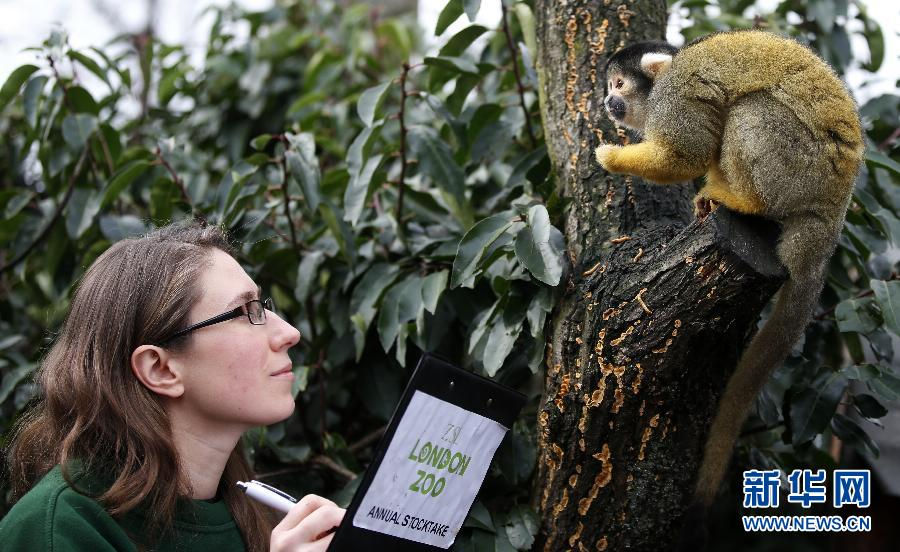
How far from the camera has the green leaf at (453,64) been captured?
2.08 meters

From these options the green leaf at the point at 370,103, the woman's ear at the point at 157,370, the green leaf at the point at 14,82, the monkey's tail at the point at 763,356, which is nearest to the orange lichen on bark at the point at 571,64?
the green leaf at the point at 370,103

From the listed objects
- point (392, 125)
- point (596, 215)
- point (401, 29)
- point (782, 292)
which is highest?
point (401, 29)

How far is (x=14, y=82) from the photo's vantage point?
2381mm

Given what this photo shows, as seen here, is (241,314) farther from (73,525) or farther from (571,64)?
(571,64)

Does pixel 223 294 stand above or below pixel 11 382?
above

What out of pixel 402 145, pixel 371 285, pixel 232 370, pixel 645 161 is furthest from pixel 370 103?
pixel 232 370

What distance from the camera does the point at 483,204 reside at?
2.56 m

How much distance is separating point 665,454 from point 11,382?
5.64 feet

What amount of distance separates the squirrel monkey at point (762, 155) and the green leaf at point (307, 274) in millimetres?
868

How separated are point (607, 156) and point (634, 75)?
0.88 feet

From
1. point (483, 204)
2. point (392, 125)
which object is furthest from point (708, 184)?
point (392, 125)

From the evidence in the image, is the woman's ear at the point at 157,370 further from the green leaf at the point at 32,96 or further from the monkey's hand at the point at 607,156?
the green leaf at the point at 32,96

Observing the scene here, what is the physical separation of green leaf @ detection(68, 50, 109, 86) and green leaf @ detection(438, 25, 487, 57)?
1063 mm

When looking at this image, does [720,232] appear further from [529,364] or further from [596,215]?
[529,364]
